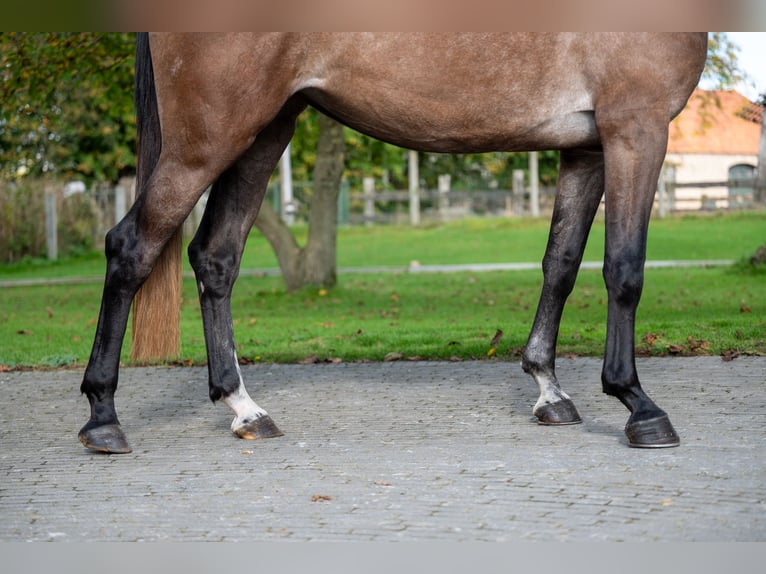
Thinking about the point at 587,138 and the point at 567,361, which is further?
the point at 567,361

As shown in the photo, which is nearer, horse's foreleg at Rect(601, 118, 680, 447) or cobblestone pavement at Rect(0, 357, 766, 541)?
cobblestone pavement at Rect(0, 357, 766, 541)

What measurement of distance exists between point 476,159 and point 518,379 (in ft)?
131

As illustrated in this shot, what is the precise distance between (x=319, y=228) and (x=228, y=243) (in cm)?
1048

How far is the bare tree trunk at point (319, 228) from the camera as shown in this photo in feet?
53.0

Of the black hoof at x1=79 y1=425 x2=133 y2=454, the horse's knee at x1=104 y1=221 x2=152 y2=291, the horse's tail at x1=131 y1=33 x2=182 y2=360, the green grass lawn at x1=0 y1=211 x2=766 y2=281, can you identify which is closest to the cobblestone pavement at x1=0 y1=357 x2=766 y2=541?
the black hoof at x1=79 y1=425 x2=133 y2=454

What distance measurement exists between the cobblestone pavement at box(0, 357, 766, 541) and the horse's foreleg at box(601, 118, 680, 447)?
167 mm

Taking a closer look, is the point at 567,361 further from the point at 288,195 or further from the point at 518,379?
the point at 288,195

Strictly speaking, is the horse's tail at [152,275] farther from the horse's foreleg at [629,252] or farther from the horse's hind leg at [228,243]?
the horse's foreleg at [629,252]

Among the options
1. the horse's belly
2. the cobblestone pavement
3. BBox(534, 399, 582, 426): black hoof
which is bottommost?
the cobblestone pavement

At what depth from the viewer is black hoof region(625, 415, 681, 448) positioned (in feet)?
17.0

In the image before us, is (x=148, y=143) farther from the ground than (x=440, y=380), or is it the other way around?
(x=148, y=143)

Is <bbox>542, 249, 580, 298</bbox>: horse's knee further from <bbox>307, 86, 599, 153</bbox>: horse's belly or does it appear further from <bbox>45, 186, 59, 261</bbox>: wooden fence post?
<bbox>45, 186, 59, 261</bbox>: wooden fence post

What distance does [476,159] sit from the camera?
46688mm

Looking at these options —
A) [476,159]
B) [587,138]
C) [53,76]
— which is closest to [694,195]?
[476,159]
